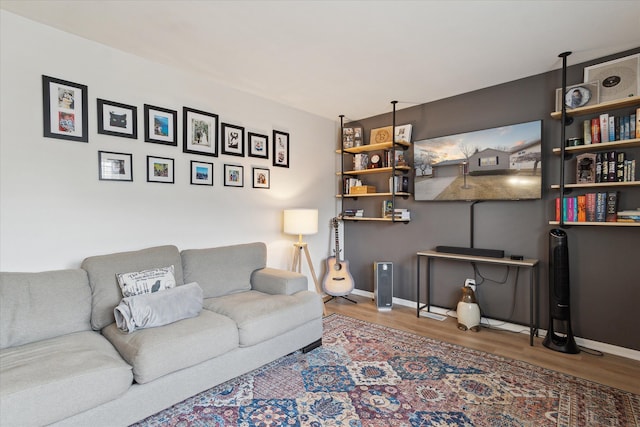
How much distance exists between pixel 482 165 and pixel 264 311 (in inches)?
100

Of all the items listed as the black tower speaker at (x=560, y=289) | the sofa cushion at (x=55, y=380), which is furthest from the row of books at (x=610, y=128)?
the sofa cushion at (x=55, y=380)

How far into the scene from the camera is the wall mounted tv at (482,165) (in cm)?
300

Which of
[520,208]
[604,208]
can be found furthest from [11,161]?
[604,208]

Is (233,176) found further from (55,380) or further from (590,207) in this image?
(590,207)

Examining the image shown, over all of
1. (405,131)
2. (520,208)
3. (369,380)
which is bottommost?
(369,380)

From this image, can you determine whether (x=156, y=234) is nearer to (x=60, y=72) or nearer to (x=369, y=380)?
(x=60, y=72)

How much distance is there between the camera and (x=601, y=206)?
260cm

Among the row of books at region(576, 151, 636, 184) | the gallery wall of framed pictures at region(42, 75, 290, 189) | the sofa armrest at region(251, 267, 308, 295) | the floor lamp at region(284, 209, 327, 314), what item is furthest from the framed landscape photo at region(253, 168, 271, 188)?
the row of books at region(576, 151, 636, 184)

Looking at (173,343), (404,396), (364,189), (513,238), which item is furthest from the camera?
(364,189)

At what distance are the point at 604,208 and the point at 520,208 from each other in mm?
640

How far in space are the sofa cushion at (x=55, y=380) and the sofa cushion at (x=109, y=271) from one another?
310 millimetres

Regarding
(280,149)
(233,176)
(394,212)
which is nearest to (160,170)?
(233,176)

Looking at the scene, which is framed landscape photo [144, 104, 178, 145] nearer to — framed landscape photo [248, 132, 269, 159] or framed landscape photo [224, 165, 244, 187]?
framed landscape photo [224, 165, 244, 187]

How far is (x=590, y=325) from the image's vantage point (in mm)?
2775
